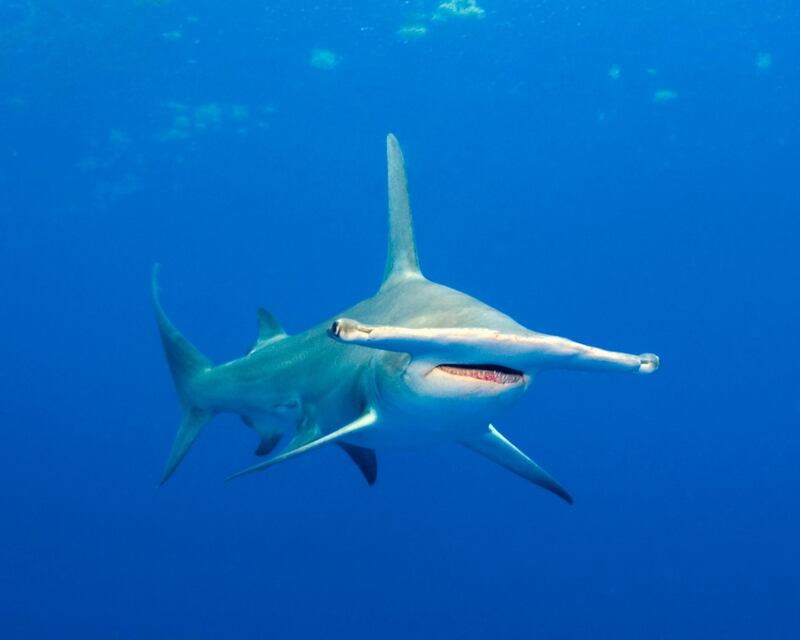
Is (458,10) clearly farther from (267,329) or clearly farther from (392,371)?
(392,371)

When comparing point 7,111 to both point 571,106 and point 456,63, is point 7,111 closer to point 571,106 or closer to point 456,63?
point 456,63

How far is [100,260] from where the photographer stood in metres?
43.0

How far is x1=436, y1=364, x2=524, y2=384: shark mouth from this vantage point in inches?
146

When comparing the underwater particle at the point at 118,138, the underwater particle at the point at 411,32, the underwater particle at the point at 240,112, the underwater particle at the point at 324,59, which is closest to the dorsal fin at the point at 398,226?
the underwater particle at the point at 411,32

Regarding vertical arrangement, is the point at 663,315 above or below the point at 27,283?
above

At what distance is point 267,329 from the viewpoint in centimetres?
647

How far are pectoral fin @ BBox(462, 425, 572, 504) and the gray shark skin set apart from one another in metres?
0.01

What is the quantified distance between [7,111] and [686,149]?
26.2 metres

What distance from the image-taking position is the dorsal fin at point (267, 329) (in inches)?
249

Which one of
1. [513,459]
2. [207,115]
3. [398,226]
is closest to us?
[513,459]

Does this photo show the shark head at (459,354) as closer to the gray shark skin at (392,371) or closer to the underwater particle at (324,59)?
the gray shark skin at (392,371)

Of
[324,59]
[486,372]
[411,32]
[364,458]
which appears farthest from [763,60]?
[486,372]

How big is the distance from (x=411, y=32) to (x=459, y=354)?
2380 cm

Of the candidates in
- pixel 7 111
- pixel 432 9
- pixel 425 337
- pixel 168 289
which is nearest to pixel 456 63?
pixel 432 9
